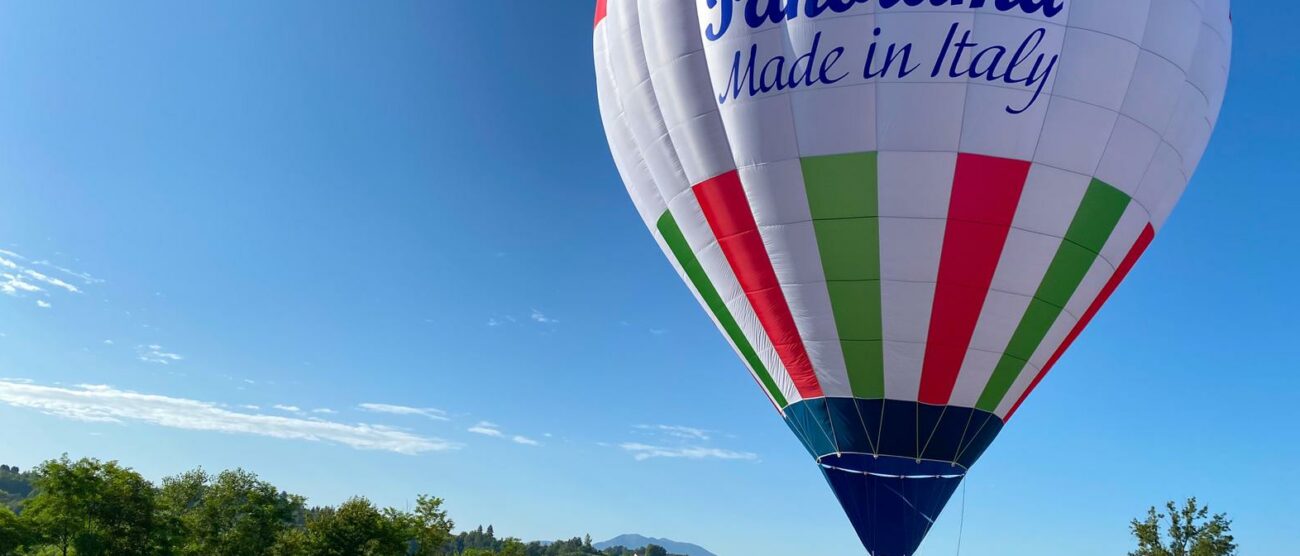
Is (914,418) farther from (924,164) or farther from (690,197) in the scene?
(690,197)

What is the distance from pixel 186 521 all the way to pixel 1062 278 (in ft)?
119

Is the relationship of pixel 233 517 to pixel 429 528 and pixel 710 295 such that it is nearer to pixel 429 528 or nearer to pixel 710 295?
pixel 429 528

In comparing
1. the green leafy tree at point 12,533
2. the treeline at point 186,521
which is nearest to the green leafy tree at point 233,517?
the treeline at point 186,521

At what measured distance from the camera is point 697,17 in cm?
1318

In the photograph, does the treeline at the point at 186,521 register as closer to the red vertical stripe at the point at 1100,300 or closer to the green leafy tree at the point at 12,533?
the green leafy tree at the point at 12,533

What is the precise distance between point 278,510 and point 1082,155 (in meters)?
37.4

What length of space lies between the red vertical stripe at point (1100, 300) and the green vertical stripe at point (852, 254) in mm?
2780

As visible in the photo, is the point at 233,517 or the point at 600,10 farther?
the point at 233,517

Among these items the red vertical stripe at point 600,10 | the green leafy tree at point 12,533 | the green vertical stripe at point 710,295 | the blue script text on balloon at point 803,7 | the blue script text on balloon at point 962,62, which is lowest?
the green leafy tree at point 12,533

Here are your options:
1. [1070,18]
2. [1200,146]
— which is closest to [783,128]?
[1070,18]

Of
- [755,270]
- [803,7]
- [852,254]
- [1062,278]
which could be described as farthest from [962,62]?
[755,270]

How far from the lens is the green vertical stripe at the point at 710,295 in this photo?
1363 cm

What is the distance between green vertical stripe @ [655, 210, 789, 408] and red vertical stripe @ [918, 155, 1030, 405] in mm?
2537

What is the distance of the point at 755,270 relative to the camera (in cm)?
1320
